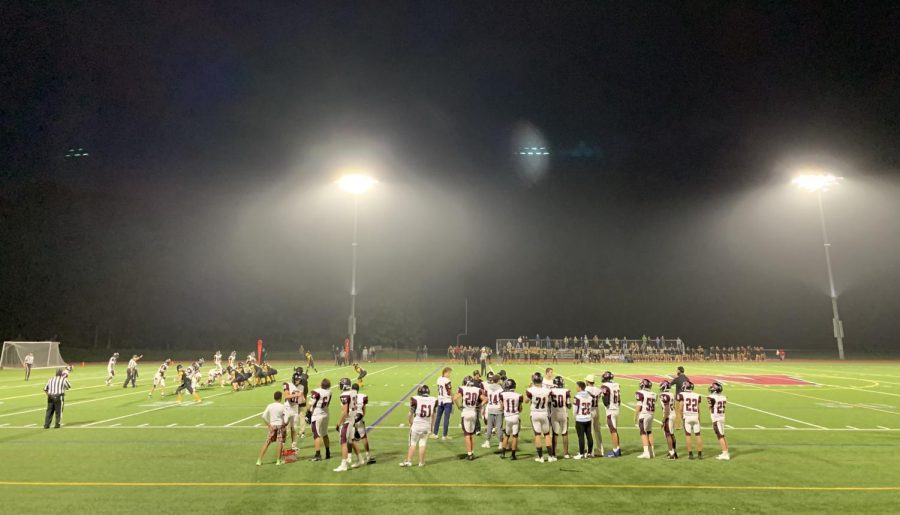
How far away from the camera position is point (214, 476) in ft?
32.6

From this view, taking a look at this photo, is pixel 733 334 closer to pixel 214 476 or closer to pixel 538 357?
pixel 538 357

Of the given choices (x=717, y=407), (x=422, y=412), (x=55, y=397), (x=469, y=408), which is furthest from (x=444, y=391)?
(x=55, y=397)

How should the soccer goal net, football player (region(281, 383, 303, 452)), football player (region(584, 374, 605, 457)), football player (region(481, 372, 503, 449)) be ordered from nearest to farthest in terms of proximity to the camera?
1. football player (region(584, 374, 605, 457))
2. football player (region(281, 383, 303, 452))
3. football player (region(481, 372, 503, 449))
4. the soccer goal net

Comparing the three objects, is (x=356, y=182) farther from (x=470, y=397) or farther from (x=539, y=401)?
(x=539, y=401)

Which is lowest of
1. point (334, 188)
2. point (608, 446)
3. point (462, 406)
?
point (608, 446)

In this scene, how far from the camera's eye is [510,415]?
38.0 ft

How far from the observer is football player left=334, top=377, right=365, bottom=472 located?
34.6 ft

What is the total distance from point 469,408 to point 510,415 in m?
0.97

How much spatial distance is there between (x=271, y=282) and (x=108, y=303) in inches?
833

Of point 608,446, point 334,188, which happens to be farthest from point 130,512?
point 334,188

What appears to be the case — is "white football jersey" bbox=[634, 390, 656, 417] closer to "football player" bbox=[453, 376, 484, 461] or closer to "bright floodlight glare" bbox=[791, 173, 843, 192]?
"football player" bbox=[453, 376, 484, 461]

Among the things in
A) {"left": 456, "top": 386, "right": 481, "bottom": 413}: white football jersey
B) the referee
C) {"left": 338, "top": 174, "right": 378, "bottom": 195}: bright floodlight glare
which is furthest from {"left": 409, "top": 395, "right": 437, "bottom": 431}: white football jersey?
{"left": 338, "top": 174, "right": 378, "bottom": 195}: bright floodlight glare

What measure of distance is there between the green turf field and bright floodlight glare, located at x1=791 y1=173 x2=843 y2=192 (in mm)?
42600

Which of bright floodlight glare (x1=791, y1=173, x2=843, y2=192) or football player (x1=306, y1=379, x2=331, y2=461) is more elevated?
bright floodlight glare (x1=791, y1=173, x2=843, y2=192)
